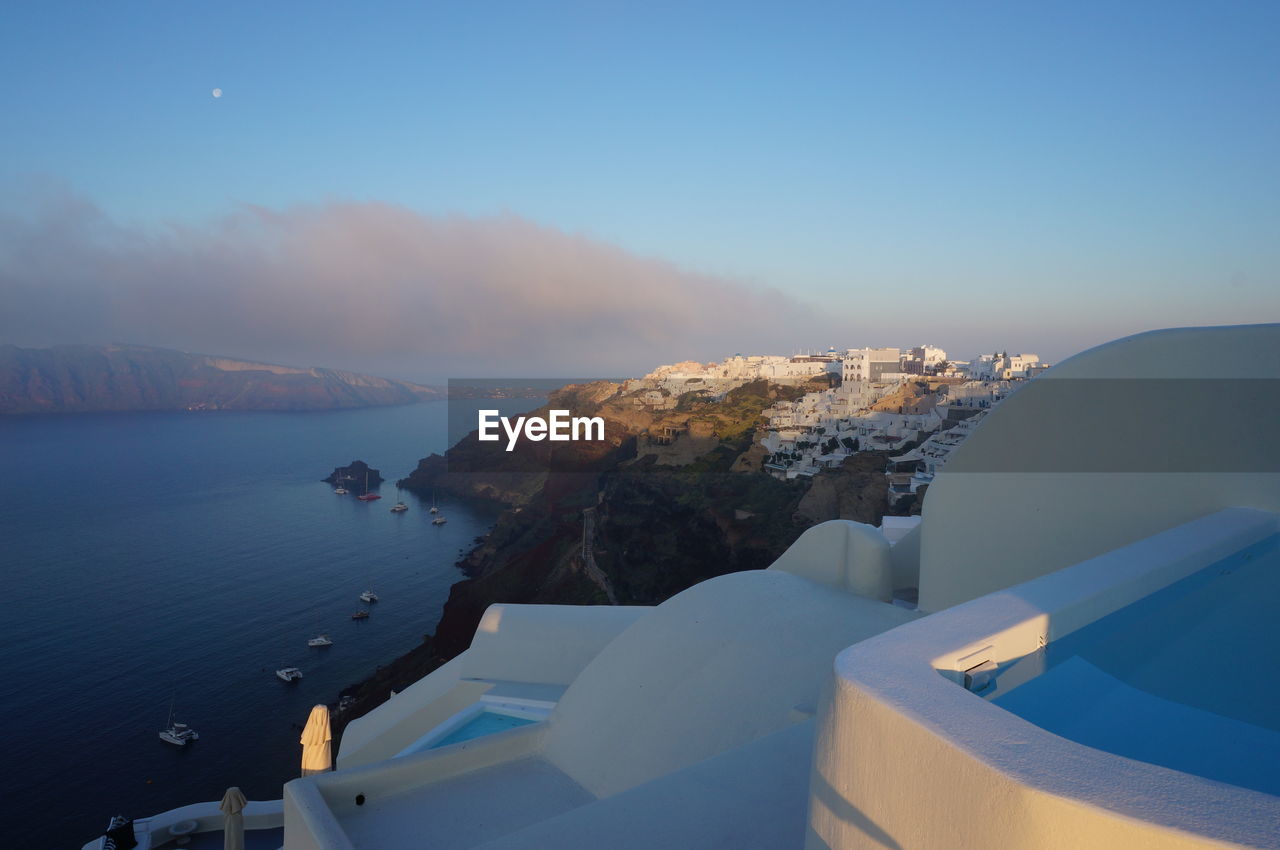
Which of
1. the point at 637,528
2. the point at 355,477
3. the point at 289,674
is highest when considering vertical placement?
the point at 637,528

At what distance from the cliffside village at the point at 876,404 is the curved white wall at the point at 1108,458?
10.6m

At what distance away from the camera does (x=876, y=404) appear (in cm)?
2864

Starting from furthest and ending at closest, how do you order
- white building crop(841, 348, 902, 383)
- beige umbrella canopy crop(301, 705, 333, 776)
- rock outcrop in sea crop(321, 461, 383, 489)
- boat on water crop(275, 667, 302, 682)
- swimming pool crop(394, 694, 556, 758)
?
rock outcrop in sea crop(321, 461, 383, 489) < white building crop(841, 348, 902, 383) < boat on water crop(275, 667, 302, 682) < swimming pool crop(394, 694, 556, 758) < beige umbrella canopy crop(301, 705, 333, 776)

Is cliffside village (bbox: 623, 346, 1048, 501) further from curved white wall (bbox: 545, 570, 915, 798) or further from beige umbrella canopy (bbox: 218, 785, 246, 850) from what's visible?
beige umbrella canopy (bbox: 218, 785, 246, 850)

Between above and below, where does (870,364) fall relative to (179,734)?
above

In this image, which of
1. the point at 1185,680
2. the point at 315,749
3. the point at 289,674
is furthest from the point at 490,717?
the point at 289,674

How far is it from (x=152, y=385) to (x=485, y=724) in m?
106

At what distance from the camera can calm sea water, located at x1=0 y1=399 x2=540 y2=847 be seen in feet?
54.6

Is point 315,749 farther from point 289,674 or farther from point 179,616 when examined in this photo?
point 179,616

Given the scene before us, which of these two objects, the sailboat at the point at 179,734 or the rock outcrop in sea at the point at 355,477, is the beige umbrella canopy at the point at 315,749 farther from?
the rock outcrop in sea at the point at 355,477

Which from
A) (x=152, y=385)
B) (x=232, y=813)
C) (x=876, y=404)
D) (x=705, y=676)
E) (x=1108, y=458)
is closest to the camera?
(x=1108, y=458)

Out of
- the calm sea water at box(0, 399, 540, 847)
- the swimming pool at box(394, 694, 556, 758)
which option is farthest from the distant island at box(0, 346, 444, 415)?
the swimming pool at box(394, 694, 556, 758)

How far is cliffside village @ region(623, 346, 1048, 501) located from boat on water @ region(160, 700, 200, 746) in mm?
17846

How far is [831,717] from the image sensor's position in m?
1.31
